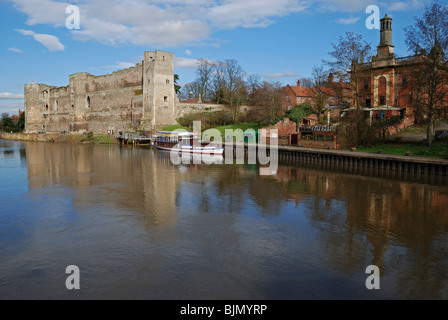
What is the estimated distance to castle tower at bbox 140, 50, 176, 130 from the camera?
170 feet

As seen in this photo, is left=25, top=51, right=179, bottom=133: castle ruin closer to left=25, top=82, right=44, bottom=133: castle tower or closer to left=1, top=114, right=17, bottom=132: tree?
left=25, top=82, right=44, bottom=133: castle tower

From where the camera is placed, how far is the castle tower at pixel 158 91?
51.8 m

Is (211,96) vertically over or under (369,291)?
over

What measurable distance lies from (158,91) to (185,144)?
17449mm

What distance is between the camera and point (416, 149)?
2598 cm

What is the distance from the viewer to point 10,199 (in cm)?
1489

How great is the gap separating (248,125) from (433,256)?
136 feet

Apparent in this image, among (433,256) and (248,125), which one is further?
(248,125)

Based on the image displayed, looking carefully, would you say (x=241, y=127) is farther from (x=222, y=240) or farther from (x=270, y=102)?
(x=222, y=240)

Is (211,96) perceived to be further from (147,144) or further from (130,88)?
(147,144)
